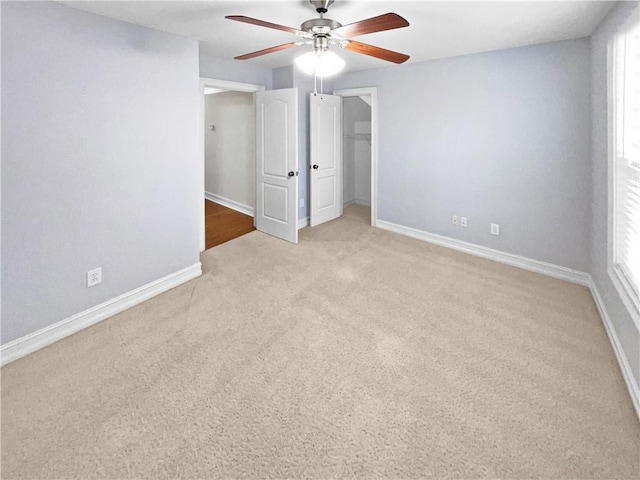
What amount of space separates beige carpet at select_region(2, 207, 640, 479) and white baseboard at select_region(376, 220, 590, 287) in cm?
28

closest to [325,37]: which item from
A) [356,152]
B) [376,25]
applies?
[376,25]

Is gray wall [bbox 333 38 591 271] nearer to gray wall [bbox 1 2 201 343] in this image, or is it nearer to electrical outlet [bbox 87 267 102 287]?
gray wall [bbox 1 2 201 343]

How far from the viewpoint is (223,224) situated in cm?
526

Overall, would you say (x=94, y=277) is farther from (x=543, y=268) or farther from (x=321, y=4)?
(x=543, y=268)

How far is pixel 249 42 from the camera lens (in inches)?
129

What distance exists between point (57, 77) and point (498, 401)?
331cm

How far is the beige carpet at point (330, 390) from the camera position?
1.48 meters

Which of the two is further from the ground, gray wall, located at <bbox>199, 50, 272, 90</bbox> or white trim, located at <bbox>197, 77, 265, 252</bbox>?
gray wall, located at <bbox>199, 50, 272, 90</bbox>

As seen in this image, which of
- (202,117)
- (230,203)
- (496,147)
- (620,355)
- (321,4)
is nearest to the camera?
(620,355)

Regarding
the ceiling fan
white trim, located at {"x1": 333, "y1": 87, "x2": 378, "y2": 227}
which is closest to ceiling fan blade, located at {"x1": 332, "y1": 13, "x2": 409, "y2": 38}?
the ceiling fan

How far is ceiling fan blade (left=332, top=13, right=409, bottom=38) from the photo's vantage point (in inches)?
66.8

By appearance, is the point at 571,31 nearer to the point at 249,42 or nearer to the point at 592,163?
the point at 592,163

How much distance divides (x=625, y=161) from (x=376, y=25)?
188 cm

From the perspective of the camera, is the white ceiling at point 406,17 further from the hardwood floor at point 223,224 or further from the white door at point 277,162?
the hardwood floor at point 223,224
